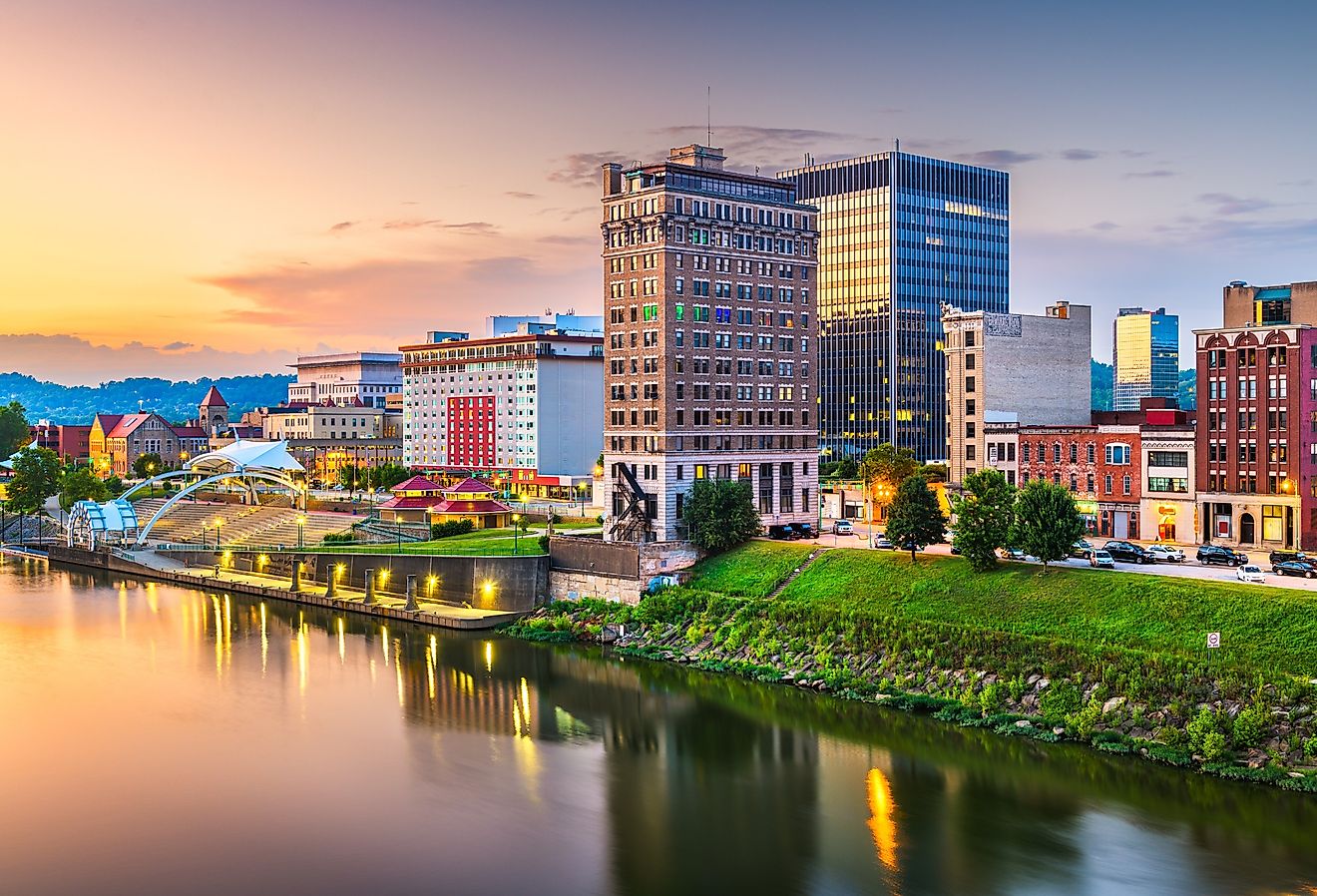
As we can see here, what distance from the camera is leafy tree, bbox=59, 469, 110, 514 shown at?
575 ft

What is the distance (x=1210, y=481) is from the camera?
295ft

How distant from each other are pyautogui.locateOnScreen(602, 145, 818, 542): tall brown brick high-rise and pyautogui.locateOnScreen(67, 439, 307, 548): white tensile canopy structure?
62089mm

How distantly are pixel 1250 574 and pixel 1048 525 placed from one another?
35.1 ft

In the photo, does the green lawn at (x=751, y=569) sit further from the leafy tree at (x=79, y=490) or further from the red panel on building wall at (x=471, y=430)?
the leafy tree at (x=79, y=490)

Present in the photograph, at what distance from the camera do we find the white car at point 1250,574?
67494 millimetres

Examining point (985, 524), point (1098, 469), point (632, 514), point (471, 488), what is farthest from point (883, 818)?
point (471, 488)

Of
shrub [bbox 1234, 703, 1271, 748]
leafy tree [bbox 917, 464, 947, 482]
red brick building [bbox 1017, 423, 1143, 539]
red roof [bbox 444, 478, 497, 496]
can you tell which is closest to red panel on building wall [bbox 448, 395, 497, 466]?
red roof [bbox 444, 478, 497, 496]

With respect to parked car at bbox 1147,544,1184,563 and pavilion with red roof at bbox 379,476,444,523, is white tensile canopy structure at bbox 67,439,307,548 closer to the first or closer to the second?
pavilion with red roof at bbox 379,476,444,523

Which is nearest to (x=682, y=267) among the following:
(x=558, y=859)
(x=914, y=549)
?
(x=914, y=549)

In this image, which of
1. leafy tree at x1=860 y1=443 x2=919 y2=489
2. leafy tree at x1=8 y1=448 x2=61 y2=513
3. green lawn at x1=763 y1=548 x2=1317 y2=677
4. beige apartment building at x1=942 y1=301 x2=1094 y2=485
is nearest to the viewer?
green lawn at x1=763 y1=548 x2=1317 y2=677

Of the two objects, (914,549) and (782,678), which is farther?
(914,549)

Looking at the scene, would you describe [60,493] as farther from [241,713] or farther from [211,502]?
[241,713]

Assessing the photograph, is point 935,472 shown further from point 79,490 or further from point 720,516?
point 79,490

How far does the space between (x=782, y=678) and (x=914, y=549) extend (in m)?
14.2
